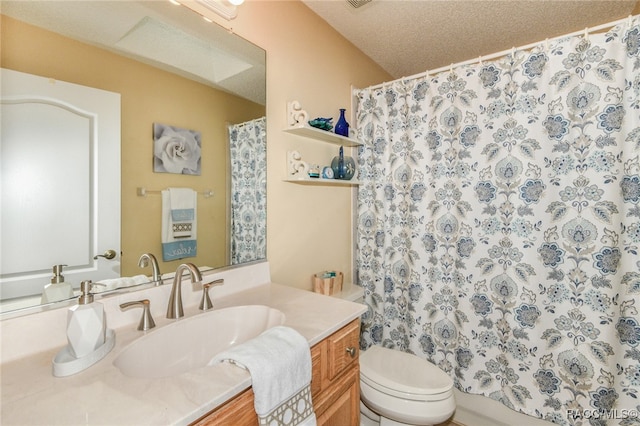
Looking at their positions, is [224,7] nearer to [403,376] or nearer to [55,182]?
[55,182]

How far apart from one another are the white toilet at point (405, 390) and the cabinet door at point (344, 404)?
26 cm

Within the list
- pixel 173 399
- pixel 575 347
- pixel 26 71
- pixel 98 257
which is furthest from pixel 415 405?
pixel 26 71

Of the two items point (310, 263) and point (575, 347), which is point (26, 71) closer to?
point (310, 263)

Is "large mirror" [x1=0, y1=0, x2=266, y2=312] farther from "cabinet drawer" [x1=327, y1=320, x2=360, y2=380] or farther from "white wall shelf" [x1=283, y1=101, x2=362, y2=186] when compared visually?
"cabinet drawer" [x1=327, y1=320, x2=360, y2=380]

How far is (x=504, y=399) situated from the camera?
5.03ft

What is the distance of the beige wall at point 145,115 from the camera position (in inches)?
31.8

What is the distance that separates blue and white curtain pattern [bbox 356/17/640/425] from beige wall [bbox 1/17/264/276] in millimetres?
1096

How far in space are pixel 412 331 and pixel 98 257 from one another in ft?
5.59

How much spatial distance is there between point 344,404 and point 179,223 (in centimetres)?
92

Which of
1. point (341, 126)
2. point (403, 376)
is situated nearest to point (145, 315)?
point (403, 376)

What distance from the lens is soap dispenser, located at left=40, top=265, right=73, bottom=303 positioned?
0.82m

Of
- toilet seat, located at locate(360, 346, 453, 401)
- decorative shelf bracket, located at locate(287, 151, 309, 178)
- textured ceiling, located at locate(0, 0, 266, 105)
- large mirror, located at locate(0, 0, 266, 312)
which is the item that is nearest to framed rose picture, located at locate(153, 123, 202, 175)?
large mirror, located at locate(0, 0, 266, 312)

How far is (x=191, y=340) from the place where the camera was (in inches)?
37.9

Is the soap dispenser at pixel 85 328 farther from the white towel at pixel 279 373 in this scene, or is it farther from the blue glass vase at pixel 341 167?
the blue glass vase at pixel 341 167
